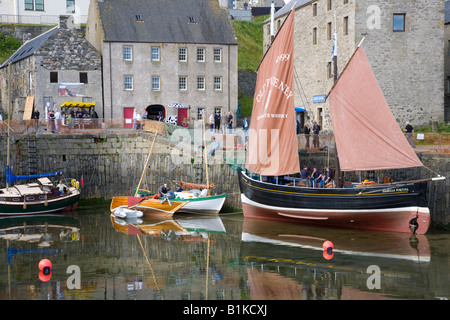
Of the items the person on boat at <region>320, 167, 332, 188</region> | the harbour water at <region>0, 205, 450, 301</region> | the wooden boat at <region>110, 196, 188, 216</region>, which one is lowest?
the harbour water at <region>0, 205, 450, 301</region>

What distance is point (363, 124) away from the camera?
29219 millimetres

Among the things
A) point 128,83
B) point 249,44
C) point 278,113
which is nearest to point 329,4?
point 128,83

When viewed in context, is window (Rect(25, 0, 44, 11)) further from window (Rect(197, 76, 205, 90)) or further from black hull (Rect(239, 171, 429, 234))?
black hull (Rect(239, 171, 429, 234))

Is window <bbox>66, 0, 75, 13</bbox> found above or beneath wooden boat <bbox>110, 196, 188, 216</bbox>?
above

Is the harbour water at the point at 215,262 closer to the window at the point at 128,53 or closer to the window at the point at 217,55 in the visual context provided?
the window at the point at 128,53

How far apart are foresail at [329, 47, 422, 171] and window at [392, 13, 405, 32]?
51.4ft

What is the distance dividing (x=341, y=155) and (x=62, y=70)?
83.1 ft

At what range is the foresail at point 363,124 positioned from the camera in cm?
2847

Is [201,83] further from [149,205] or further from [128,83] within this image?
[149,205]

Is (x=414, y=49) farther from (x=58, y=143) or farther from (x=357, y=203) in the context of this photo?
(x=58, y=143)

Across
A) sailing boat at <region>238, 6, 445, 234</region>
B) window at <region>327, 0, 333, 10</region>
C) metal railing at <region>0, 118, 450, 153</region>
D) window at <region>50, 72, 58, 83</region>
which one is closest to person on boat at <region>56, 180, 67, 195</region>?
metal railing at <region>0, 118, 450, 153</region>

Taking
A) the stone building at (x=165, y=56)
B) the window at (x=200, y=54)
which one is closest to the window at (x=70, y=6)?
the stone building at (x=165, y=56)

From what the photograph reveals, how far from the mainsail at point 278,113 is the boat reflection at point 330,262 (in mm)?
3230

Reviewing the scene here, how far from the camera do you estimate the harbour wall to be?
35219 mm
